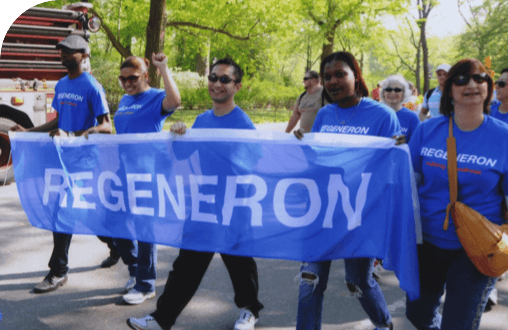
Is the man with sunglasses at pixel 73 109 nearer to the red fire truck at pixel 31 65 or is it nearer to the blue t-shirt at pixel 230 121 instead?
the blue t-shirt at pixel 230 121

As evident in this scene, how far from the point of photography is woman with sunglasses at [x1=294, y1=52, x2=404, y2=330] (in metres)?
3.11

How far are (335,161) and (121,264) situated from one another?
297 cm

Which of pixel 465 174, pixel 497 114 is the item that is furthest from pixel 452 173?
pixel 497 114

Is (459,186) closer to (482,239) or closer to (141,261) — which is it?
(482,239)

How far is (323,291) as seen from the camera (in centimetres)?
316

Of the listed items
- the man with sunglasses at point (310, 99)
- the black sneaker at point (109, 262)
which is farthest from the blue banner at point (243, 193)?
the man with sunglasses at point (310, 99)

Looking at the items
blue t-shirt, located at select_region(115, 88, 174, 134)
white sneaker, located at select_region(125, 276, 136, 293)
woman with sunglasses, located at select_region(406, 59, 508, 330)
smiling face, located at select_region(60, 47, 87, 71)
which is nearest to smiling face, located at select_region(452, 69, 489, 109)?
woman with sunglasses, located at select_region(406, 59, 508, 330)

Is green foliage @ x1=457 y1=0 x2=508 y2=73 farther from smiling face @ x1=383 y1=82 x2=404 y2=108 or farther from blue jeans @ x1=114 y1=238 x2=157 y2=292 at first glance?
blue jeans @ x1=114 y1=238 x2=157 y2=292

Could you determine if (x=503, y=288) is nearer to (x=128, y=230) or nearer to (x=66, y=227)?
(x=128, y=230)

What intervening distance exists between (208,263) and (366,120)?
1.54m

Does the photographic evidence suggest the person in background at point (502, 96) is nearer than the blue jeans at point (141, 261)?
No

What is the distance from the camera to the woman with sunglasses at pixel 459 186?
261 centimetres

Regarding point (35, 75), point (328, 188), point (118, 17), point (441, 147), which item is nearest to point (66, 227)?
point (328, 188)

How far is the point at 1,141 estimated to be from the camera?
9211 mm
